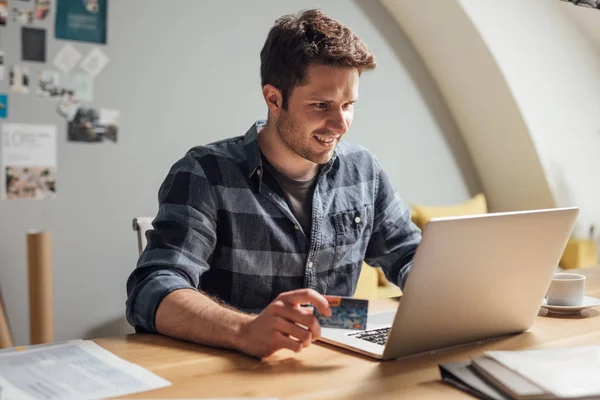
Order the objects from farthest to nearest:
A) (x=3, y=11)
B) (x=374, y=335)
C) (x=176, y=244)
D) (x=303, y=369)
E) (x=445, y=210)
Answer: (x=445, y=210)
(x=3, y=11)
(x=176, y=244)
(x=374, y=335)
(x=303, y=369)

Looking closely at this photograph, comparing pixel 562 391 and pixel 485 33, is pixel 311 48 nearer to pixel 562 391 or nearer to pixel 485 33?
pixel 562 391

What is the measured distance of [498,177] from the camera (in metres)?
4.16

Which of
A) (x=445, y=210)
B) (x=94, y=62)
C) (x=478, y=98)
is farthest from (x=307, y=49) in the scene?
(x=478, y=98)

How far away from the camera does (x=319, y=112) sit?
1.71 meters

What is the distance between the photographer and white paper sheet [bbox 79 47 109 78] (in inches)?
112

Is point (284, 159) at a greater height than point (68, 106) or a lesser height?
lesser

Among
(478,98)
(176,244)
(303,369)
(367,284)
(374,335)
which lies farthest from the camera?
(478,98)

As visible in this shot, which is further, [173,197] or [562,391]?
[173,197]

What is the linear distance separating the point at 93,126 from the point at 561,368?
7.45 feet

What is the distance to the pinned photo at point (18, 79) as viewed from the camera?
106 inches

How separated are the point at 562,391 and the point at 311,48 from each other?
1.00 m

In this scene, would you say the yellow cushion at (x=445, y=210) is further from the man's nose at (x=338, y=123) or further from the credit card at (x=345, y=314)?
the credit card at (x=345, y=314)

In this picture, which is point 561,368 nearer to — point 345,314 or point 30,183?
point 345,314

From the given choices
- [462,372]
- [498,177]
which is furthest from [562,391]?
[498,177]
